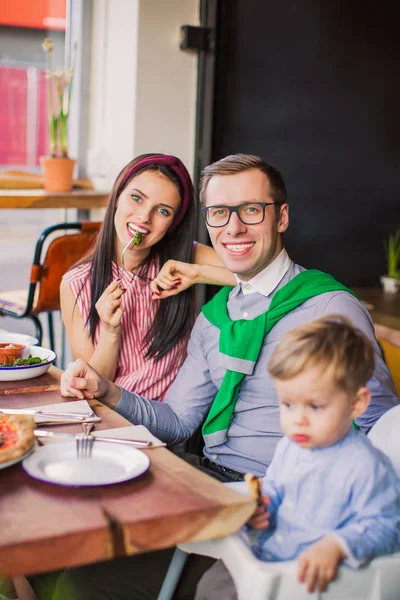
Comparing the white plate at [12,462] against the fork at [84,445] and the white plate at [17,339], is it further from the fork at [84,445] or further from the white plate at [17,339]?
the white plate at [17,339]

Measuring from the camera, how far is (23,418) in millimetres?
1492

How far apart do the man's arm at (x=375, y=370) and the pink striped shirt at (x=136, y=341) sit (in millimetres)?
693

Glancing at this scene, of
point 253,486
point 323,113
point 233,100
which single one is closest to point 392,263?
point 323,113

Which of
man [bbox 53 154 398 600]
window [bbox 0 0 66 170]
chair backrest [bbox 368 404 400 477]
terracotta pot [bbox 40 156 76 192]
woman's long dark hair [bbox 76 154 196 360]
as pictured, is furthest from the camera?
window [bbox 0 0 66 170]

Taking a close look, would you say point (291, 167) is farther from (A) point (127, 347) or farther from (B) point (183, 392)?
(B) point (183, 392)

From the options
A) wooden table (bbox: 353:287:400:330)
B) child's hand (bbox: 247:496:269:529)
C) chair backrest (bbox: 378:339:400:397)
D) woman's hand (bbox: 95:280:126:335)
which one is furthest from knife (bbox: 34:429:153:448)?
wooden table (bbox: 353:287:400:330)

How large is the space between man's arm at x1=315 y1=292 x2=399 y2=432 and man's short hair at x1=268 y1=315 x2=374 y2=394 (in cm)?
43

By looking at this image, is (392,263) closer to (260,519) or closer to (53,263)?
(53,263)

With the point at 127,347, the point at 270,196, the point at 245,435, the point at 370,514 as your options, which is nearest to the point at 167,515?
the point at 370,514

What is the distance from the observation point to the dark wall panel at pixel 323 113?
11.7ft

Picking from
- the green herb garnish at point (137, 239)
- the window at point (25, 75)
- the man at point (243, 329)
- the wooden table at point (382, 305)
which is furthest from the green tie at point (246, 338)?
the window at point (25, 75)

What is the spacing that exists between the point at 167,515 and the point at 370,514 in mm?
354

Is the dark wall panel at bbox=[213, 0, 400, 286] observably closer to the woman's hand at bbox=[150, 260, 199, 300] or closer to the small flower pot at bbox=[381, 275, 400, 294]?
the small flower pot at bbox=[381, 275, 400, 294]

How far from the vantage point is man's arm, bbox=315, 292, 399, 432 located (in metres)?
1.78
